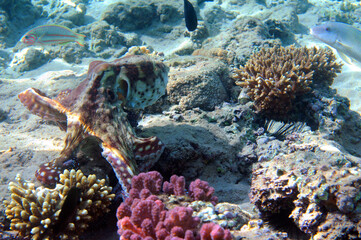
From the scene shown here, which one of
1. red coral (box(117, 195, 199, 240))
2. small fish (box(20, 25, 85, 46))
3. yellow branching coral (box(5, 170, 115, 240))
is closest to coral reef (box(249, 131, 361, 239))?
red coral (box(117, 195, 199, 240))

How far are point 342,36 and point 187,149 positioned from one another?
4586 millimetres

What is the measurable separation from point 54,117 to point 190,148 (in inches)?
82.1

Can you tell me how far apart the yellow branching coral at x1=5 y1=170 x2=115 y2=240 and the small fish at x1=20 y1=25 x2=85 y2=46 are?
5.15 metres

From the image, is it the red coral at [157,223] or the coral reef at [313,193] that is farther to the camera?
the coral reef at [313,193]

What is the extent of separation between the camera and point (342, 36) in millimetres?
4473

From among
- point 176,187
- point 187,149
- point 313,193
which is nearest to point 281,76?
point 187,149

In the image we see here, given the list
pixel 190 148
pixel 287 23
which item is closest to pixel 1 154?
pixel 190 148

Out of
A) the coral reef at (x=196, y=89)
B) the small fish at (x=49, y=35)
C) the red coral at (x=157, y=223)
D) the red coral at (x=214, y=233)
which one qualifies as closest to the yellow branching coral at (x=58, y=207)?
the red coral at (x=157, y=223)

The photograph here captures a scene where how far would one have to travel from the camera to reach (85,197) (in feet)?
7.52

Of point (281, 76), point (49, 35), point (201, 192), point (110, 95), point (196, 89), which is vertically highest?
point (49, 35)

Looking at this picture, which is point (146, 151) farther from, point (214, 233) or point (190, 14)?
point (190, 14)

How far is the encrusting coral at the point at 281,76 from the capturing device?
3.99 meters

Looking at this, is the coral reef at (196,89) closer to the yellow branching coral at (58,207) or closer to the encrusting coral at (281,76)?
the encrusting coral at (281,76)

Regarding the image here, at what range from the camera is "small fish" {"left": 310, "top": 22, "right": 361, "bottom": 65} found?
4.35 m
